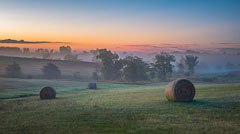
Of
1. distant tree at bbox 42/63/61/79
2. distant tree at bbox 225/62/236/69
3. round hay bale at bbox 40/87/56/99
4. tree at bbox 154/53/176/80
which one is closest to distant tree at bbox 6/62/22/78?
distant tree at bbox 42/63/61/79

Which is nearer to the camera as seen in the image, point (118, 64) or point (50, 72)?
point (50, 72)

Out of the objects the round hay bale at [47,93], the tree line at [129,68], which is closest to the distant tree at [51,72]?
the tree line at [129,68]

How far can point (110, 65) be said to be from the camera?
9794 centimetres

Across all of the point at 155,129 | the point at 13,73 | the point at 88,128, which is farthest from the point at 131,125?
the point at 13,73

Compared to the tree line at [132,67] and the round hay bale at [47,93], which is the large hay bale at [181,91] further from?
the tree line at [132,67]

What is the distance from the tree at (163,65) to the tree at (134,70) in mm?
5014

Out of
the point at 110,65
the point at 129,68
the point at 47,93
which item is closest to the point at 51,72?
the point at 110,65

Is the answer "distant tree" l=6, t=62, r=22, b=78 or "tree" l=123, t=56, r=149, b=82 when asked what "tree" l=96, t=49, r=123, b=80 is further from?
"distant tree" l=6, t=62, r=22, b=78

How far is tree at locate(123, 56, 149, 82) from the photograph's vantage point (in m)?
91.6

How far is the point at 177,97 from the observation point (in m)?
18.5

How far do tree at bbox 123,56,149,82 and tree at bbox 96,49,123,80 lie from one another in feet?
12.0

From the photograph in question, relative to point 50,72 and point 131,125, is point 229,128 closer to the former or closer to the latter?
point 131,125

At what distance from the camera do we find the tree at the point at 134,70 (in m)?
91.6

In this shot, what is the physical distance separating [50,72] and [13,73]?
42.5ft
